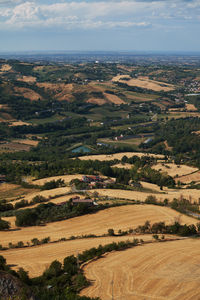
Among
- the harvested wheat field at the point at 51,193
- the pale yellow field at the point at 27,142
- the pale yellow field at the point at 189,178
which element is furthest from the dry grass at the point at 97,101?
the harvested wheat field at the point at 51,193

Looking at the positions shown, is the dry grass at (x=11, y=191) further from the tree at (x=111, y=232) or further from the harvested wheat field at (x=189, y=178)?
the harvested wheat field at (x=189, y=178)

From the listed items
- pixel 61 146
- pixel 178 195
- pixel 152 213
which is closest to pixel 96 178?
pixel 178 195

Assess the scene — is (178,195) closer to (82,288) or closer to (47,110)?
(82,288)

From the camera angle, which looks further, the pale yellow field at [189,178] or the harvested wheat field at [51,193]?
the pale yellow field at [189,178]

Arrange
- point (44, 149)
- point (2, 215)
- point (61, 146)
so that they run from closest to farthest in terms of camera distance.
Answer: point (2, 215) < point (44, 149) < point (61, 146)

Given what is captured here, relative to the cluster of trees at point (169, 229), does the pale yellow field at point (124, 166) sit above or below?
below

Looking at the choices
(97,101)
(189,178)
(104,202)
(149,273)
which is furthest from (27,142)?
(149,273)

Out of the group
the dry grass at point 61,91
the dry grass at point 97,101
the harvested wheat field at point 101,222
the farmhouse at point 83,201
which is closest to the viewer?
the harvested wheat field at point 101,222
